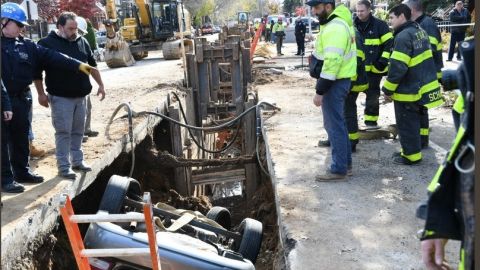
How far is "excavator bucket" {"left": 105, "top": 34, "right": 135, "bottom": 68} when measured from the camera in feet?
64.4

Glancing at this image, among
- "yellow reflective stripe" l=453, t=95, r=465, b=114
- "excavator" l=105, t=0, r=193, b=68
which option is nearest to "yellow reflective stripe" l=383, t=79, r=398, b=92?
"yellow reflective stripe" l=453, t=95, r=465, b=114

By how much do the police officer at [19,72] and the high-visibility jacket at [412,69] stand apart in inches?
132

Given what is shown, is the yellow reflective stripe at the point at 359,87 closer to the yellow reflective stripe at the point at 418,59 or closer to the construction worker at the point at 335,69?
the yellow reflective stripe at the point at 418,59

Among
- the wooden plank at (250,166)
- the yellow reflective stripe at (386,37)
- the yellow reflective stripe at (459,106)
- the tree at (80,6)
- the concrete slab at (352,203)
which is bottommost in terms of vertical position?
the wooden plank at (250,166)

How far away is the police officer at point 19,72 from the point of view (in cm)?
501

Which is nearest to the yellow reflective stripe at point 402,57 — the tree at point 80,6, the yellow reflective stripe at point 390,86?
the yellow reflective stripe at point 390,86

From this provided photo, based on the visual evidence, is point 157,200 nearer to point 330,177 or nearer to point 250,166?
point 250,166

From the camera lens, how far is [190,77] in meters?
12.8

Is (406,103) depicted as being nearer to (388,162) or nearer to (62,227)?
(388,162)

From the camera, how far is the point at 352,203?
4.88 m

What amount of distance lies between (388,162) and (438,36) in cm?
194

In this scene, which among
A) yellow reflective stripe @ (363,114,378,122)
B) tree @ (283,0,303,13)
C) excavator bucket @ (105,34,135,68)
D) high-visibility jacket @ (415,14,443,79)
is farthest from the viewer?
tree @ (283,0,303,13)

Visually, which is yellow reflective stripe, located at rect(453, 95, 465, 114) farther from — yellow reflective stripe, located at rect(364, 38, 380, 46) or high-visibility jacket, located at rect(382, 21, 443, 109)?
yellow reflective stripe, located at rect(364, 38, 380, 46)

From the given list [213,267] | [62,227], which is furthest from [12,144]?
[213,267]
